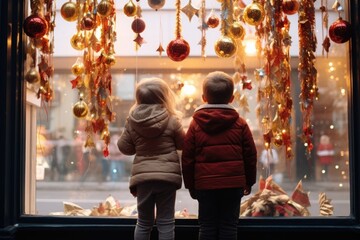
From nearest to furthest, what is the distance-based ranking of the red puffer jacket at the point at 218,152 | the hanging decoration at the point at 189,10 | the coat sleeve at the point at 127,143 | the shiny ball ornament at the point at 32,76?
the red puffer jacket at the point at 218,152 < the coat sleeve at the point at 127,143 < the shiny ball ornament at the point at 32,76 < the hanging decoration at the point at 189,10

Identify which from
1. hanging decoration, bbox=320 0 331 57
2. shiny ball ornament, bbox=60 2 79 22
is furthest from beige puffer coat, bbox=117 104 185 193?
hanging decoration, bbox=320 0 331 57

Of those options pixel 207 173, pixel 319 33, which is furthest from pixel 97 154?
pixel 319 33

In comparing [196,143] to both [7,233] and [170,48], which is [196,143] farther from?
[7,233]

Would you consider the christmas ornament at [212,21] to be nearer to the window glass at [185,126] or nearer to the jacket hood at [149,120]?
the window glass at [185,126]

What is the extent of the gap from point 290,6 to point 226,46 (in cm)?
50

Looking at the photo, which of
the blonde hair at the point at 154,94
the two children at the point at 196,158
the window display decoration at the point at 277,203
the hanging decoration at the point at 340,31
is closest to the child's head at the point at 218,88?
the two children at the point at 196,158

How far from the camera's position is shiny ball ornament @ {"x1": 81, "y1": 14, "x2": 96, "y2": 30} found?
3.51m

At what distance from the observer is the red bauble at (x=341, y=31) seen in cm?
335

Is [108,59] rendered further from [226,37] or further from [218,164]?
[218,164]

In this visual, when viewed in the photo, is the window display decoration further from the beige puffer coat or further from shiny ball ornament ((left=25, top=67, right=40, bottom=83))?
shiny ball ornament ((left=25, top=67, right=40, bottom=83))

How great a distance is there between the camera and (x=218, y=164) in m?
3.04

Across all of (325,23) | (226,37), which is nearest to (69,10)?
(226,37)

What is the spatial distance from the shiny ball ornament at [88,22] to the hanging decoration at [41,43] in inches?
9.4

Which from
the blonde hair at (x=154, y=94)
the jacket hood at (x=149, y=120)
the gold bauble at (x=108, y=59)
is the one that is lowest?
the jacket hood at (x=149, y=120)
